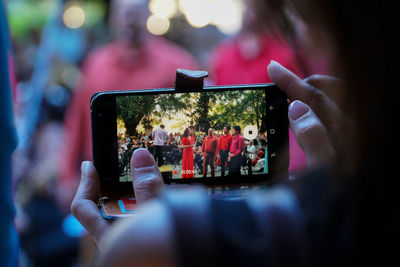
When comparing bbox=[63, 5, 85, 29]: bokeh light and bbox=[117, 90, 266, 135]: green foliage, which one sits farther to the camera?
bbox=[63, 5, 85, 29]: bokeh light

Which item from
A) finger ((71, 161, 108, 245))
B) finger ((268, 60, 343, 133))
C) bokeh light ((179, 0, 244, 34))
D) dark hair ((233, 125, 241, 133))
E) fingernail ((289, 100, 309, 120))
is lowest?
finger ((71, 161, 108, 245))

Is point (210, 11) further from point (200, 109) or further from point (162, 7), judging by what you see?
point (200, 109)

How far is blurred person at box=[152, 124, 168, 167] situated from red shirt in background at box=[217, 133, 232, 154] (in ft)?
0.48

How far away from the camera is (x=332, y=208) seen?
434 millimetres

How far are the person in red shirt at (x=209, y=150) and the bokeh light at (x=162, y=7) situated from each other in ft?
9.00

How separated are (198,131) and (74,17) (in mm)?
3115

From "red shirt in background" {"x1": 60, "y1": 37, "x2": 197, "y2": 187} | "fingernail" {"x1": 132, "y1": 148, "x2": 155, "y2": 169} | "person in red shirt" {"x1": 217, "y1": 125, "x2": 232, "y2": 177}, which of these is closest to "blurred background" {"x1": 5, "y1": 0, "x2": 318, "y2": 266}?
"red shirt in background" {"x1": 60, "y1": 37, "x2": 197, "y2": 187}

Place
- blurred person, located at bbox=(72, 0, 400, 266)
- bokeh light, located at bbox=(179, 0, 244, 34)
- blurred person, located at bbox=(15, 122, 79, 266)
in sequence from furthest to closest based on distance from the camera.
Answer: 1. bokeh light, located at bbox=(179, 0, 244, 34)
2. blurred person, located at bbox=(15, 122, 79, 266)
3. blurred person, located at bbox=(72, 0, 400, 266)

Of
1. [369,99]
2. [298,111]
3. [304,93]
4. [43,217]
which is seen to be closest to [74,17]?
[43,217]

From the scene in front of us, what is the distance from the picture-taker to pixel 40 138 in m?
2.80

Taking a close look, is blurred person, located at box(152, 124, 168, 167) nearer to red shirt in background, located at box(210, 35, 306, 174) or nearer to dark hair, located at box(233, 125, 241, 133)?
dark hair, located at box(233, 125, 241, 133)

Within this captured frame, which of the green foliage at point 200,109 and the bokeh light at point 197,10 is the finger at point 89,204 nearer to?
the green foliage at point 200,109

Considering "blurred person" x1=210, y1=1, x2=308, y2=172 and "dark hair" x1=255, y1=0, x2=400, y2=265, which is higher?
"blurred person" x1=210, y1=1, x2=308, y2=172

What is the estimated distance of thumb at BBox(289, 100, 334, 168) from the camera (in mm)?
746
